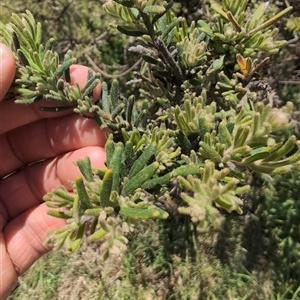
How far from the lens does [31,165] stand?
1.84 meters

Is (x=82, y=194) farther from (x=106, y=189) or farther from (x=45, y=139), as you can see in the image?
(x=45, y=139)

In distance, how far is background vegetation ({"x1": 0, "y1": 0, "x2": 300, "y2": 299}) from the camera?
225cm

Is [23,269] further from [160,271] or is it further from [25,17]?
[25,17]

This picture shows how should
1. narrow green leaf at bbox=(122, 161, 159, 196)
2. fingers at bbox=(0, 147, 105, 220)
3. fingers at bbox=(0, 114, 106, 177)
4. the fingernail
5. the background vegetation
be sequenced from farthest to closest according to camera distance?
the background vegetation
fingers at bbox=(0, 147, 105, 220)
fingers at bbox=(0, 114, 106, 177)
the fingernail
narrow green leaf at bbox=(122, 161, 159, 196)

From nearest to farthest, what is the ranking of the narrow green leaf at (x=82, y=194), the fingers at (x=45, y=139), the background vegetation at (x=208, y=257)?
the narrow green leaf at (x=82, y=194) < the fingers at (x=45, y=139) < the background vegetation at (x=208, y=257)

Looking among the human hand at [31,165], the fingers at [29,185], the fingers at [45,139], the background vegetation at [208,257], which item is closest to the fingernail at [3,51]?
the human hand at [31,165]

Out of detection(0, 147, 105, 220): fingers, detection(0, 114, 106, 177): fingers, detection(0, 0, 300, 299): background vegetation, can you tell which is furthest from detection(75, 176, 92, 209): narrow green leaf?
detection(0, 0, 300, 299): background vegetation

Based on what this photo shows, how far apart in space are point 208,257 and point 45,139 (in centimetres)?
120

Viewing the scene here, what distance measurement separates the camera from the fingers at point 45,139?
61.0 inches

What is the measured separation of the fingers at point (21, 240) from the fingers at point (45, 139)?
A: 230mm

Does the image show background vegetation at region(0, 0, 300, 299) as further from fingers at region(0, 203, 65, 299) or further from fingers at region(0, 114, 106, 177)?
fingers at region(0, 114, 106, 177)

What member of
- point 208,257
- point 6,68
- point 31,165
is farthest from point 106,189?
point 208,257

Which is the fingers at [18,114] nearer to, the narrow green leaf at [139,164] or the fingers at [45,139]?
the fingers at [45,139]

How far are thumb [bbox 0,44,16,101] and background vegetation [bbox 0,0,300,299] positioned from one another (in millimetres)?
1098
